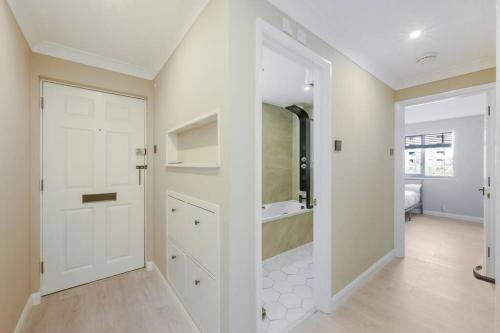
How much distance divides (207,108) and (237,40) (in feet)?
1.43

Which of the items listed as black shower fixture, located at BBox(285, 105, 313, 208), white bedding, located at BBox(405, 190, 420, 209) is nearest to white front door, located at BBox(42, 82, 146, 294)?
black shower fixture, located at BBox(285, 105, 313, 208)

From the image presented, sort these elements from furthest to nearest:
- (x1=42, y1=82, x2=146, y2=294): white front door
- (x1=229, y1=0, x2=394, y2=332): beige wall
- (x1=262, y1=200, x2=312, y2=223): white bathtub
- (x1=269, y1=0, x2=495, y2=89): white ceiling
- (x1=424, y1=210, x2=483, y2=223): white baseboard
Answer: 1. (x1=424, y1=210, x2=483, y2=223): white baseboard
2. (x1=262, y1=200, x2=312, y2=223): white bathtub
3. (x1=42, y1=82, x2=146, y2=294): white front door
4. (x1=269, y1=0, x2=495, y2=89): white ceiling
5. (x1=229, y1=0, x2=394, y2=332): beige wall

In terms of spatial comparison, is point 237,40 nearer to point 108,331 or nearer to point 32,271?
point 108,331

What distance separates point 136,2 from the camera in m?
1.41

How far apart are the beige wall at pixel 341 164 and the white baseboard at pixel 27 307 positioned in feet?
5.51

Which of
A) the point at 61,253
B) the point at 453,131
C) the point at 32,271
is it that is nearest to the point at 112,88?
the point at 61,253

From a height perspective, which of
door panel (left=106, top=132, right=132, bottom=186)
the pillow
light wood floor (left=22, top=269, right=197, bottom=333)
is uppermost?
door panel (left=106, top=132, right=132, bottom=186)

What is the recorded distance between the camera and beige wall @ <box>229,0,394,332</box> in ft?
3.89

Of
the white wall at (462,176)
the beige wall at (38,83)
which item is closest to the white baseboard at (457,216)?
the white wall at (462,176)

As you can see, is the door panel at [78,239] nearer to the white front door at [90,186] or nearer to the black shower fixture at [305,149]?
the white front door at [90,186]

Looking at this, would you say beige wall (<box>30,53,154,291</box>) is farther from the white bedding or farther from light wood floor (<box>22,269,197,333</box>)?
the white bedding

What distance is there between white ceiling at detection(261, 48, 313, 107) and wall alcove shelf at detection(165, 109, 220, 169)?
953mm

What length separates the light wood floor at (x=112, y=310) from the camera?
5.23 feet

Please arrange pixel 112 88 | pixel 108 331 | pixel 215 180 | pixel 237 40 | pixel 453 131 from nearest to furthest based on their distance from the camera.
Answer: pixel 237 40
pixel 215 180
pixel 108 331
pixel 112 88
pixel 453 131
